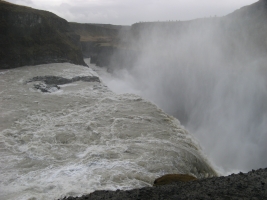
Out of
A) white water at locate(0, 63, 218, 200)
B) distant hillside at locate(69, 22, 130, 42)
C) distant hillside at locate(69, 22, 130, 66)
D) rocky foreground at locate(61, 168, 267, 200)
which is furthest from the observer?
distant hillside at locate(69, 22, 130, 42)

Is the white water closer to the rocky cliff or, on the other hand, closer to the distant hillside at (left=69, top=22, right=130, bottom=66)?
the rocky cliff

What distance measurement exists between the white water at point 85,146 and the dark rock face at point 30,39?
9.37 meters

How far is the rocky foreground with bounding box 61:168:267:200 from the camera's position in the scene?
5.35m

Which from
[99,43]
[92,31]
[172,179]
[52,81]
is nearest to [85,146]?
[172,179]

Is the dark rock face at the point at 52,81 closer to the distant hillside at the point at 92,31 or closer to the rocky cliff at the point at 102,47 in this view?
the rocky cliff at the point at 102,47

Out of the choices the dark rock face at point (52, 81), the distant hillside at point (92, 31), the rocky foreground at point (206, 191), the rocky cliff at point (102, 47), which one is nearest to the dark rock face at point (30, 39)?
the dark rock face at point (52, 81)

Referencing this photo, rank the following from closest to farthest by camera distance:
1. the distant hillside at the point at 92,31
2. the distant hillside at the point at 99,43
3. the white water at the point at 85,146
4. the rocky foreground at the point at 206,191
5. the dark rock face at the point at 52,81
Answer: the rocky foreground at the point at 206,191 → the white water at the point at 85,146 → the dark rock face at the point at 52,81 → the distant hillside at the point at 99,43 → the distant hillside at the point at 92,31

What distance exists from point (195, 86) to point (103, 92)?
11738 millimetres

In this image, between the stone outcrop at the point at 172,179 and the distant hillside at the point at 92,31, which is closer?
the stone outcrop at the point at 172,179

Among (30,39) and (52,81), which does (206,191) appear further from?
(30,39)

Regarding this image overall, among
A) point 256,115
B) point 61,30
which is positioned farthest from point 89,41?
point 256,115

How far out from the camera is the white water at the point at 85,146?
7.39 m

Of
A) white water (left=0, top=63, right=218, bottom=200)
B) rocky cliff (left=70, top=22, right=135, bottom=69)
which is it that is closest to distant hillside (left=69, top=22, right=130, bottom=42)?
rocky cliff (left=70, top=22, right=135, bottom=69)

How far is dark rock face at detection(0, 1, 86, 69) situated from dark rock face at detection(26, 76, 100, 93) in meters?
5.43
